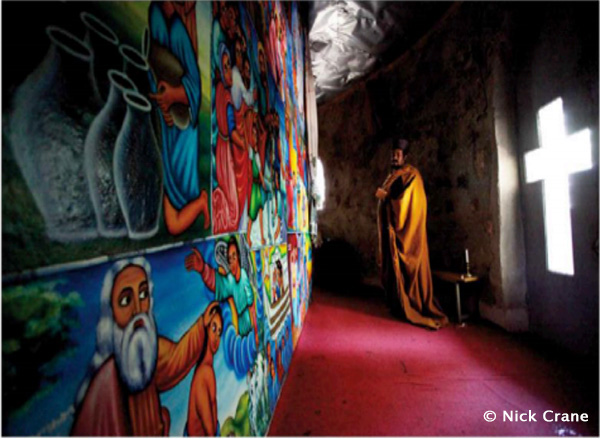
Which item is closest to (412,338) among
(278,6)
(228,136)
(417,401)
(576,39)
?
(417,401)

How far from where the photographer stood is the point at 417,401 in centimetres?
170

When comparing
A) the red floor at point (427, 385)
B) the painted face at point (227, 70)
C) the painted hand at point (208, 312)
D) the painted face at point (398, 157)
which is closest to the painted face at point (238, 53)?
the painted face at point (227, 70)

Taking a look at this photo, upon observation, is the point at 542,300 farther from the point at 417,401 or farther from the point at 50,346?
the point at 50,346

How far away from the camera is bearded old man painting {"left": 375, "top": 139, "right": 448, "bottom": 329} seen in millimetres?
3164

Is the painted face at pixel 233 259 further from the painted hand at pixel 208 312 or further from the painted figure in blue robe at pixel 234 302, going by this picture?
the painted hand at pixel 208 312

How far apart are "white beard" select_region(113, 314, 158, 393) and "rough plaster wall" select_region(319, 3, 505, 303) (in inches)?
131

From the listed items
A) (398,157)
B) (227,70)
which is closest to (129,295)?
(227,70)

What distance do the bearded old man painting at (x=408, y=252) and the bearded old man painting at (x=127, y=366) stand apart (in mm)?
2984

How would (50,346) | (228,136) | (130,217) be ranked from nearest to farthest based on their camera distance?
(50,346) < (130,217) < (228,136)

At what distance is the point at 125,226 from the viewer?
1.73 ft

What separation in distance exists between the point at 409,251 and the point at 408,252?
17 millimetres

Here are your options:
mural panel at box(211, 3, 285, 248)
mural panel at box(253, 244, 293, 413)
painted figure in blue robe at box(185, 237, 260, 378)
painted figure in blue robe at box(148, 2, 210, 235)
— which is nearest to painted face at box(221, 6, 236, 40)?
mural panel at box(211, 3, 285, 248)

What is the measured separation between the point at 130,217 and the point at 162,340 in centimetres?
29

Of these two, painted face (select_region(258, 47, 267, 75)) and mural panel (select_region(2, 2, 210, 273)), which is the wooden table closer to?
painted face (select_region(258, 47, 267, 75))
